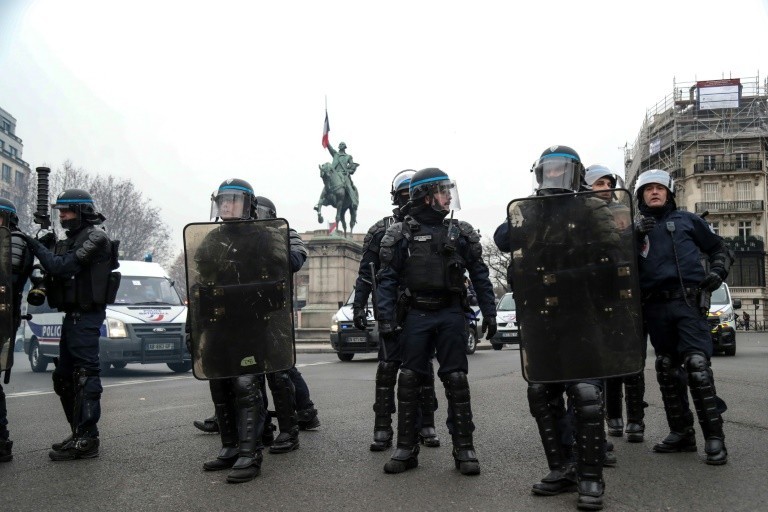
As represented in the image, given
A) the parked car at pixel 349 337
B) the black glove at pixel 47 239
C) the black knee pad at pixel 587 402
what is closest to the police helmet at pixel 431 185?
the black knee pad at pixel 587 402

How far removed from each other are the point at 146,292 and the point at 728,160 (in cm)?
5878

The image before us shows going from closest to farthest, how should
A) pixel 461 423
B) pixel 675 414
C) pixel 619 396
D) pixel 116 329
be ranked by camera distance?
pixel 461 423
pixel 675 414
pixel 619 396
pixel 116 329

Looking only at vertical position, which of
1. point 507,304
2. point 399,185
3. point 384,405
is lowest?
point 384,405

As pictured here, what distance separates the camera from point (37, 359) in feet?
52.5

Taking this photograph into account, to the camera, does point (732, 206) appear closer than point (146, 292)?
No

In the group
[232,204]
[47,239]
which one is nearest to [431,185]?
[232,204]

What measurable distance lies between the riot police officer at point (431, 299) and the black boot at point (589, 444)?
2.77 ft

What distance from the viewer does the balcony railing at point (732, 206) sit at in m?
65.4

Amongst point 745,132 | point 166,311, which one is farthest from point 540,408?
point 745,132

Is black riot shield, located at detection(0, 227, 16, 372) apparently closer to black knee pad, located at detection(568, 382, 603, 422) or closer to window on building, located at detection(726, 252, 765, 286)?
black knee pad, located at detection(568, 382, 603, 422)

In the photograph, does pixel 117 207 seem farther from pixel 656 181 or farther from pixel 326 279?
pixel 656 181

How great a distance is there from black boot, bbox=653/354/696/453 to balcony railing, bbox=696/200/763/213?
6418cm

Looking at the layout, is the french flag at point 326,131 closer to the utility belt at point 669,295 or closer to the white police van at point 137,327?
the white police van at point 137,327

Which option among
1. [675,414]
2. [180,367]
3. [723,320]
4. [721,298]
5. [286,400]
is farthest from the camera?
[721,298]
